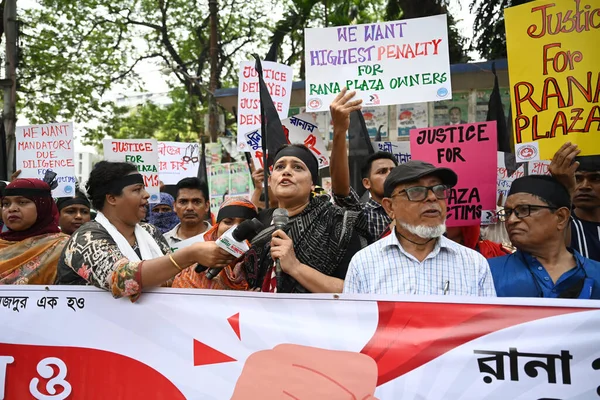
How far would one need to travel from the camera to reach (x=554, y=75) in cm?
367

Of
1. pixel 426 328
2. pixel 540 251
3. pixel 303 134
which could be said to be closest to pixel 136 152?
pixel 303 134

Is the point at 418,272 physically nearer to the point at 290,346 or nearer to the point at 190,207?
the point at 290,346

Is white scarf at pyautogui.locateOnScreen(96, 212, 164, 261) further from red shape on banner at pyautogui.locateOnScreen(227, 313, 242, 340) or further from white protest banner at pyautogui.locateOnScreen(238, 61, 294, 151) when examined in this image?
white protest banner at pyautogui.locateOnScreen(238, 61, 294, 151)

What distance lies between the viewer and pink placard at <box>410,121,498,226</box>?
3.77 meters

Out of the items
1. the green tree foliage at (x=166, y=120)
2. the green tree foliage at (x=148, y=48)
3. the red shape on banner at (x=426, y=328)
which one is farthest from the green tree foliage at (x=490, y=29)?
the green tree foliage at (x=166, y=120)

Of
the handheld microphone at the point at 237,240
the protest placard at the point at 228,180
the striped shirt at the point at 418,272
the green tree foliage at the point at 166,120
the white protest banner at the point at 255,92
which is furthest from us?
the green tree foliage at the point at 166,120

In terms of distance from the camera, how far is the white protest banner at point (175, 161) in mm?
8656

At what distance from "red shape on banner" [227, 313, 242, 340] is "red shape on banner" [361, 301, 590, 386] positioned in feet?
1.93

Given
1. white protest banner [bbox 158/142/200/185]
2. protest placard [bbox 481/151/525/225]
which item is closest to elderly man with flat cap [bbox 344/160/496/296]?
protest placard [bbox 481/151/525/225]

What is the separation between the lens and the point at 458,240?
400cm

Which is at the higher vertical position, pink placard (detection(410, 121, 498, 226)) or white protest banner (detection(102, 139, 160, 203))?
white protest banner (detection(102, 139, 160, 203))

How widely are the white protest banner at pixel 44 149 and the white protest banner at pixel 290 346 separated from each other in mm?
3898

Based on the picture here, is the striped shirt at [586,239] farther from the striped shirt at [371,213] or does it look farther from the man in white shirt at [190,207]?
the man in white shirt at [190,207]

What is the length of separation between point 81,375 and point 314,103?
8.61 ft
